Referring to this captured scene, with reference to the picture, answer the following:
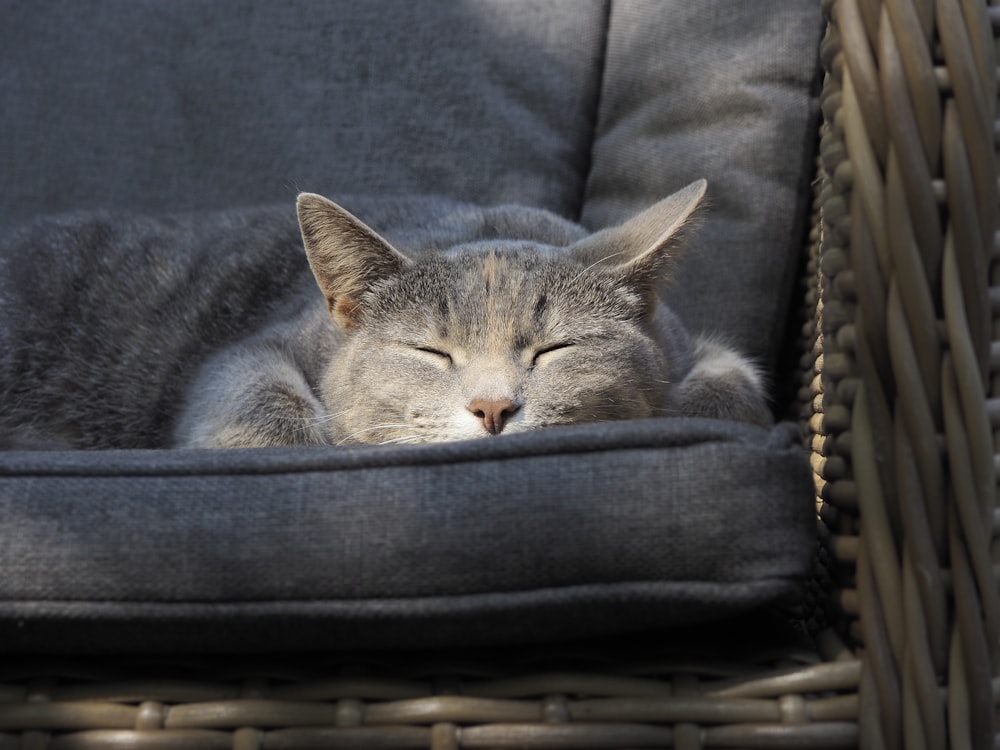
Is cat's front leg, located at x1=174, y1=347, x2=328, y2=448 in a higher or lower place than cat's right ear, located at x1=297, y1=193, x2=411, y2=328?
lower

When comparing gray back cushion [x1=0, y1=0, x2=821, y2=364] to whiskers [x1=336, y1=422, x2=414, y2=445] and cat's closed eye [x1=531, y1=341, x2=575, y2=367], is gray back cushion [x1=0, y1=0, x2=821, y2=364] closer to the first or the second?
cat's closed eye [x1=531, y1=341, x2=575, y2=367]

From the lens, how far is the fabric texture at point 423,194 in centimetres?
84

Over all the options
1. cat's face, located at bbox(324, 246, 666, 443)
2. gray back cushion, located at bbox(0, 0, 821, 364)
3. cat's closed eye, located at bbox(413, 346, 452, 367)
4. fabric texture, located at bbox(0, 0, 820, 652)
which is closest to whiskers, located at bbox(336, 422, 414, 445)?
cat's face, located at bbox(324, 246, 666, 443)

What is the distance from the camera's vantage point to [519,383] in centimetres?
126

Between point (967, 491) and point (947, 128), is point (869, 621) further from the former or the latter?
point (947, 128)

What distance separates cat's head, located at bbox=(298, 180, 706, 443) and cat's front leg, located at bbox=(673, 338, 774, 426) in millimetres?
64

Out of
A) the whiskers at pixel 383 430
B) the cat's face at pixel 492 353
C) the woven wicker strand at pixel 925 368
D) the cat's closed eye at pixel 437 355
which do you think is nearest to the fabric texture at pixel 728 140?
the cat's face at pixel 492 353

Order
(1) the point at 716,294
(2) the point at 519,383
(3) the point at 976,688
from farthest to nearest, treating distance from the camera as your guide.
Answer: (1) the point at 716,294 → (2) the point at 519,383 → (3) the point at 976,688

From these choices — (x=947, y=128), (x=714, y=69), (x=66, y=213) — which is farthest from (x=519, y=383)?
(x=66, y=213)

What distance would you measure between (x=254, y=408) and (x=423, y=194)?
88cm

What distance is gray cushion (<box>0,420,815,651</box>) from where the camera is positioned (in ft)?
2.75

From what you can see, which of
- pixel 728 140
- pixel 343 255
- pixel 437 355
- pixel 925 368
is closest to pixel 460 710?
pixel 925 368

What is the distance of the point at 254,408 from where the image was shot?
1.44 metres

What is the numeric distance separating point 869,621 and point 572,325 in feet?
2.14
